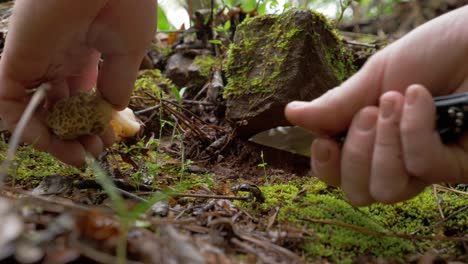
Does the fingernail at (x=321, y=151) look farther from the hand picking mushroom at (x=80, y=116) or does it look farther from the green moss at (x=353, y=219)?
the hand picking mushroom at (x=80, y=116)

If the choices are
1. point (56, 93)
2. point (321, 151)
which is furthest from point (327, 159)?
point (56, 93)

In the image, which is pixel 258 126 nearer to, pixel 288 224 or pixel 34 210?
pixel 288 224

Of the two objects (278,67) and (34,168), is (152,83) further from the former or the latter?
(34,168)

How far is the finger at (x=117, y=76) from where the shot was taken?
4.87 feet

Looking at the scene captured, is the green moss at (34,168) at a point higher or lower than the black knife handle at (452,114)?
lower

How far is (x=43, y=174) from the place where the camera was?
1.68 meters

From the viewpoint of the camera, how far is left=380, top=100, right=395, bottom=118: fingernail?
1.03 m

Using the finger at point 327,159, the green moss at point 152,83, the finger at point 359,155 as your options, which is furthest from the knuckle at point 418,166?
the green moss at point 152,83

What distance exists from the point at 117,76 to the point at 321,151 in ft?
2.47

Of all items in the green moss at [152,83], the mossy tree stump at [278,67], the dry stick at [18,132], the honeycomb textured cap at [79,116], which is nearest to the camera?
the dry stick at [18,132]

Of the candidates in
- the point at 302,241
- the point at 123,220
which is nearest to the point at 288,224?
the point at 302,241

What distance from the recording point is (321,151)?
1196 millimetres

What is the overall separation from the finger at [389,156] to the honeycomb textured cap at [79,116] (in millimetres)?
930

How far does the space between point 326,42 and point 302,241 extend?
1.36m
